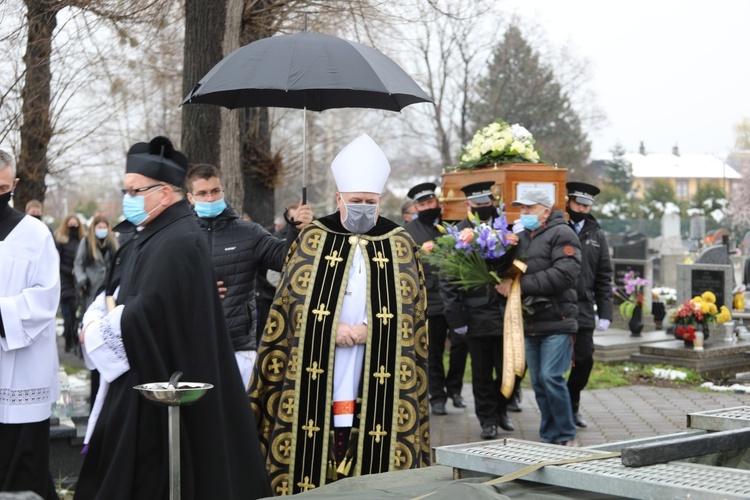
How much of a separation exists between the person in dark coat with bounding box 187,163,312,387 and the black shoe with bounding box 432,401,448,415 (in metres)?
4.22

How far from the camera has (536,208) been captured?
27.9ft

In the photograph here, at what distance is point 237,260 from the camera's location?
6.52m

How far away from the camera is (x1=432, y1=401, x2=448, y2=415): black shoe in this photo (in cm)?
1048

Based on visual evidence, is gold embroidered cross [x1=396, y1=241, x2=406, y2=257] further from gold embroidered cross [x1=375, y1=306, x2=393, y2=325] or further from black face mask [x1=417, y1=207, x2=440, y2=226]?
black face mask [x1=417, y1=207, x2=440, y2=226]

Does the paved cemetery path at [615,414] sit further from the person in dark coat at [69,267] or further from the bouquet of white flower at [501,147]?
the person in dark coat at [69,267]

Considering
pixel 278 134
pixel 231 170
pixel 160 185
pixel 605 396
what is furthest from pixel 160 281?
pixel 278 134

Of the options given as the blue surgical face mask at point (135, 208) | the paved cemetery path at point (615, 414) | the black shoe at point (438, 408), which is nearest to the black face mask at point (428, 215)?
the black shoe at point (438, 408)

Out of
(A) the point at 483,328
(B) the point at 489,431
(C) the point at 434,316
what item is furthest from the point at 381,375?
(C) the point at 434,316

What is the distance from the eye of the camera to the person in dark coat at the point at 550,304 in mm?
8258

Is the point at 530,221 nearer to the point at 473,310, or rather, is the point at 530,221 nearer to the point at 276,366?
the point at 473,310

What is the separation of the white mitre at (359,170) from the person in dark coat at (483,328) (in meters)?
3.43

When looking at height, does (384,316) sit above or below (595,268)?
below

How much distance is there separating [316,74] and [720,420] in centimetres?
383

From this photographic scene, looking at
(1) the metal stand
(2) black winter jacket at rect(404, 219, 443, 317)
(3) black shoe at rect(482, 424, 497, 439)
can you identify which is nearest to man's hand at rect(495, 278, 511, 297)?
(3) black shoe at rect(482, 424, 497, 439)
